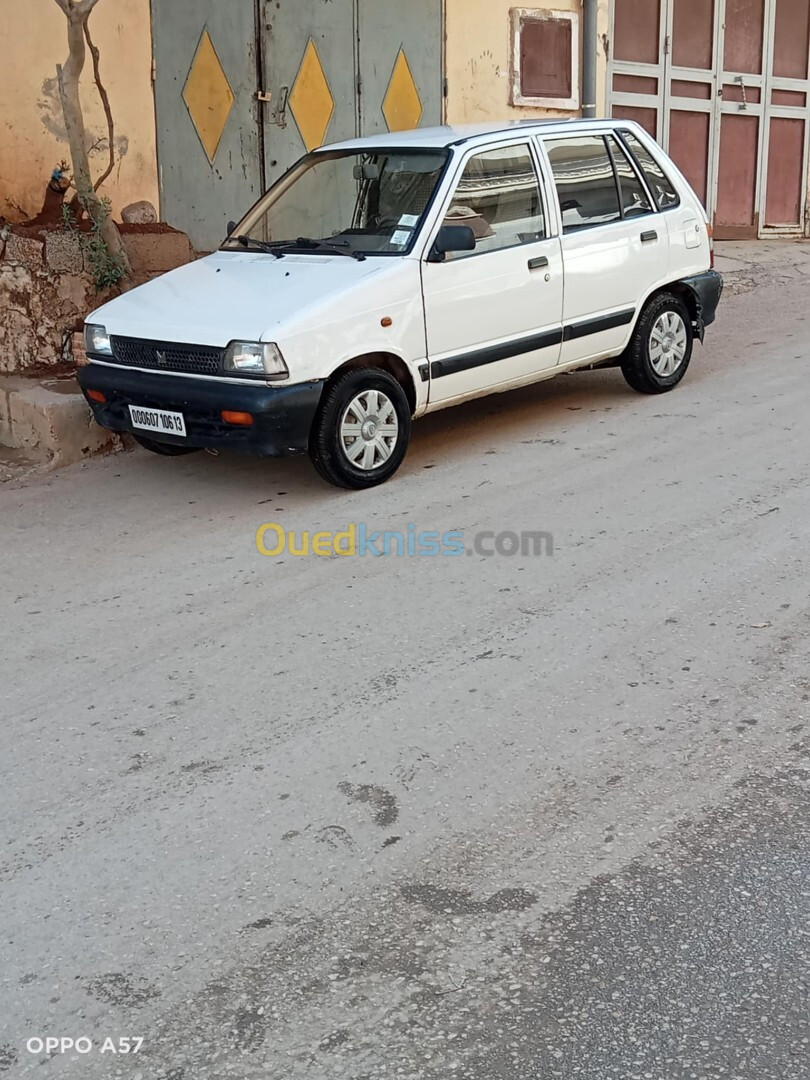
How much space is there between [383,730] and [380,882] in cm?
84

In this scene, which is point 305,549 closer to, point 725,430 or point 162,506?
point 162,506

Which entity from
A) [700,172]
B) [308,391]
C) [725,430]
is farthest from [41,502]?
[700,172]

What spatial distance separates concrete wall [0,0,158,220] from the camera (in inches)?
390

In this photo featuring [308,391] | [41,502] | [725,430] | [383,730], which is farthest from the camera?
[725,430]

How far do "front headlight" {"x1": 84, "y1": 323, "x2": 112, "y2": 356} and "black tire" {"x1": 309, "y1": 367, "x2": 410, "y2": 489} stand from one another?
1.28 metres

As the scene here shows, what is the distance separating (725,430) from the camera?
752 cm

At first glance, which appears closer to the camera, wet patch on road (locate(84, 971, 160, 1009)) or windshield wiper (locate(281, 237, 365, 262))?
wet patch on road (locate(84, 971, 160, 1009))

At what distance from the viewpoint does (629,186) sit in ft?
26.6

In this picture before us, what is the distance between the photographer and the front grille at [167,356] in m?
6.32

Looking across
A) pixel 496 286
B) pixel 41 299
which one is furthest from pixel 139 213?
pixel 496 286

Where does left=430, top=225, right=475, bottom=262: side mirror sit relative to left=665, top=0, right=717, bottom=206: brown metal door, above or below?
below

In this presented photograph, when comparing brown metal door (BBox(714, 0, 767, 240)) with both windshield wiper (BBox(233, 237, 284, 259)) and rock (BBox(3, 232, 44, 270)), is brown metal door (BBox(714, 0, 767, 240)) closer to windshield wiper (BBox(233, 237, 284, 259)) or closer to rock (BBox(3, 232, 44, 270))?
rock (BBox(3, 232, 44, 270))

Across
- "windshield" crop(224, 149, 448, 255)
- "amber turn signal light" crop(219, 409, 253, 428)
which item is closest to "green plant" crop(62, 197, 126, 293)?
"windshield" crop(224, 149, 448, 255)

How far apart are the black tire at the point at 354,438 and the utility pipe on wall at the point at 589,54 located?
27.2 ft
